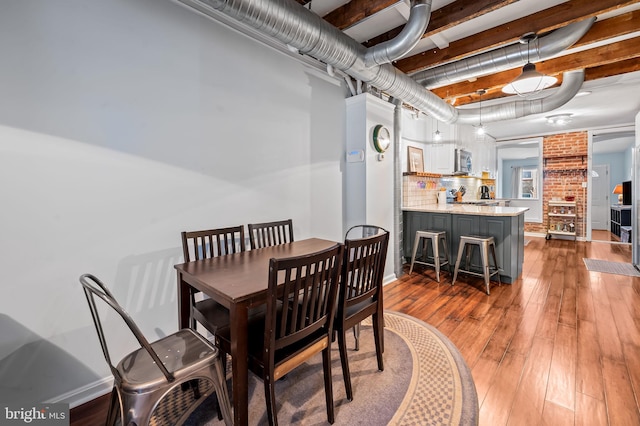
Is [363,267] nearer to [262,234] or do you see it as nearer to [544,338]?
[262,234]

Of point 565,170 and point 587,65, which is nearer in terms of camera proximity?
point 587,65

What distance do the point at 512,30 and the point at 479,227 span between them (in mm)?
2228

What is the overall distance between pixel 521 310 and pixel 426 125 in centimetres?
323

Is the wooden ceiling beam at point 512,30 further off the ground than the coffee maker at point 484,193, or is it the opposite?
the wooden ceiling beam at point 512,30

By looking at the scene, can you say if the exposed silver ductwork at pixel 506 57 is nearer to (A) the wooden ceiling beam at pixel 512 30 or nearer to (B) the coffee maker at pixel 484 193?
(A) the wooden ceiling beam at pixel 512 30

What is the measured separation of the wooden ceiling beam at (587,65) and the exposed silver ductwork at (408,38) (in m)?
2.28

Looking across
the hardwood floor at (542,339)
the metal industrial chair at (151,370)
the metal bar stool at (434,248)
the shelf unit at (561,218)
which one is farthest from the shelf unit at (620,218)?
the metal industrial chair at (151,370)

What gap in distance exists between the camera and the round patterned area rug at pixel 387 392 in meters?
1.55

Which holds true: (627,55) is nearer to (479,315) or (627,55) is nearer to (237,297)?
(479,315)

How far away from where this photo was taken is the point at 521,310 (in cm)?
285

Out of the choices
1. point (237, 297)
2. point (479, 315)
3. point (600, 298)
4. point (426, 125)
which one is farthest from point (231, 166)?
point (600, 298)

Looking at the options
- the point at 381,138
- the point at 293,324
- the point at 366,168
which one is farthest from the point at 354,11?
the point at 293,324

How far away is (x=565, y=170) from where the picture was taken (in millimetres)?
6602

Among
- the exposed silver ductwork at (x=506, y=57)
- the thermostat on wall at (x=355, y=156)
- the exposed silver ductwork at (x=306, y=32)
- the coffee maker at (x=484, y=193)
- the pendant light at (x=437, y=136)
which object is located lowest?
the coffee maker at (x=484, y=193)
